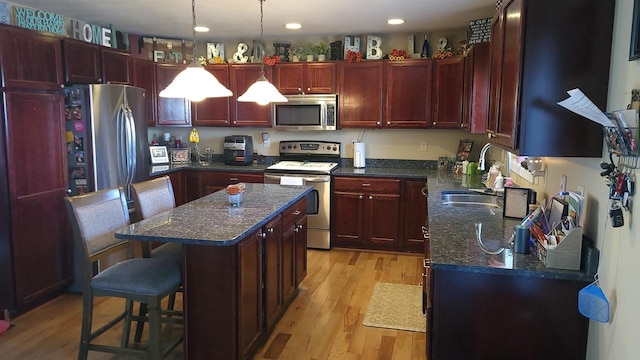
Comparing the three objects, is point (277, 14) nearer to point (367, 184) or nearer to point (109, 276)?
point (367, 184)

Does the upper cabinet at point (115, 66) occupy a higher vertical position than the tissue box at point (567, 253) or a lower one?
higher

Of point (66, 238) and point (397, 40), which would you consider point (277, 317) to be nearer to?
point (66, 238)

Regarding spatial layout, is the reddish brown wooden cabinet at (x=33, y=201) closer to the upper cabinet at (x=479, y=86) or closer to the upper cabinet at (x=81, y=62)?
the upper cabinet at (x=81, y=62)

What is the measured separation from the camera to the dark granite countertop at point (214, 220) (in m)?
2.20

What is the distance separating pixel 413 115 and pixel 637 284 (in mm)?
3567

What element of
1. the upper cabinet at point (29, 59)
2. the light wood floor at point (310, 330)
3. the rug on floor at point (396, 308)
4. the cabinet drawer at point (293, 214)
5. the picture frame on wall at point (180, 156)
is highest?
the upper cabinet at point (29, 59)

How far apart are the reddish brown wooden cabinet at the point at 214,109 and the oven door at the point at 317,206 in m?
0.99

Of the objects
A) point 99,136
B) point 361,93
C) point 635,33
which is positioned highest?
point 361,93

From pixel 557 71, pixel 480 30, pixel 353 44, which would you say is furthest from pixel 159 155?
pixel 557 71

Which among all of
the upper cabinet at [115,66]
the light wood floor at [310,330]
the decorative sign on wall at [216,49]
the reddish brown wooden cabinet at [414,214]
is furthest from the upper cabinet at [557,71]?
the decorative sign on wall at [216,49]

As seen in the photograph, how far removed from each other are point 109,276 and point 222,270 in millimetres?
676

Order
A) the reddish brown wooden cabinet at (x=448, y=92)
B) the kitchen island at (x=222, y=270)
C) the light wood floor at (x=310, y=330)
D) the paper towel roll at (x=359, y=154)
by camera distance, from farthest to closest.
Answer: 1. the paper towel roll at (x=359, y=154)
2. the reddish brown wooden cabinet at (x=448, y=92)
3. the light wood floor at (x=310, y=330)
4. the kitchen island at (x=222, y=270)

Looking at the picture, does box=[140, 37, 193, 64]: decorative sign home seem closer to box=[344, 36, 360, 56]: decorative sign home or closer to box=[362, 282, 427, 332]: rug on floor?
box=[344, 36, 360, 56]: decorative sign home

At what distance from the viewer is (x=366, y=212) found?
479 centimetres
